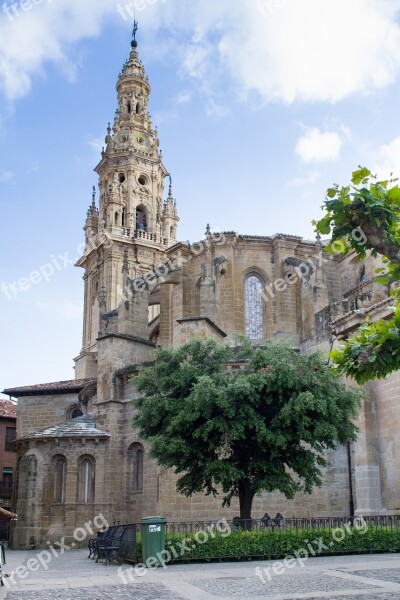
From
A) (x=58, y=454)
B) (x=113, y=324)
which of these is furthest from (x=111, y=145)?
(x=58, y=454)

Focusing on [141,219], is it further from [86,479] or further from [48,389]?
[86,479]

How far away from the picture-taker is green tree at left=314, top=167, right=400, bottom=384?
879 cm

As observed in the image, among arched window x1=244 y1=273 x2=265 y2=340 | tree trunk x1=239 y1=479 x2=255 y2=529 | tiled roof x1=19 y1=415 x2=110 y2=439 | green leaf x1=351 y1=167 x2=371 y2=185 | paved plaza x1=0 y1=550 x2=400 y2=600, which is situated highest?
arched window x1=244 y1=273 x2=265 y2=340

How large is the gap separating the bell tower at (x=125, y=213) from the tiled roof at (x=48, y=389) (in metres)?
12.8

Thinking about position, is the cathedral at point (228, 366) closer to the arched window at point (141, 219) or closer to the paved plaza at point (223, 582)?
the paved plaza at point (223, 582)

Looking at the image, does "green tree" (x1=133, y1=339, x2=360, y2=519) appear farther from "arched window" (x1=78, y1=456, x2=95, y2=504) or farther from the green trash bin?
"arched window" (x1=78, y1=456, x2=95, y2=504)

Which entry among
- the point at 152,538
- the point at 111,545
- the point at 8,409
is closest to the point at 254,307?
the point at 111,545

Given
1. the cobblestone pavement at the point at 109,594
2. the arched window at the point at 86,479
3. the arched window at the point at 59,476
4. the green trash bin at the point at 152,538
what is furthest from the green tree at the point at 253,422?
the arched window at the point at 59,476

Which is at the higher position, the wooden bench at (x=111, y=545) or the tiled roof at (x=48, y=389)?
the tiled roof at (x=48, y=389)

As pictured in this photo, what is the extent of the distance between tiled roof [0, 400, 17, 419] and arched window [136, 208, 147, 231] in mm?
18554

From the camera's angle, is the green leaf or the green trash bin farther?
the green trash bin

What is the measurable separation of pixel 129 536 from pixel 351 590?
25.5 ft

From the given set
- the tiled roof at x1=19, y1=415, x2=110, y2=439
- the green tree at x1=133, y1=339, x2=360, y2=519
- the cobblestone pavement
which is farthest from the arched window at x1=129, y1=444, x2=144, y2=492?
the cobblestone pavement

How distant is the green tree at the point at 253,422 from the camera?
60.0 ft
